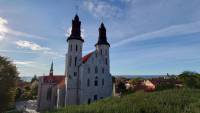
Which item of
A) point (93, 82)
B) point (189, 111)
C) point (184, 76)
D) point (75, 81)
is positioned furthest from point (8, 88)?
point (184, 76)

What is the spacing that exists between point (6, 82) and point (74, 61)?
17897mm

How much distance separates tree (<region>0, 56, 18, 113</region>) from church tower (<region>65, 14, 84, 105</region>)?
14723mm

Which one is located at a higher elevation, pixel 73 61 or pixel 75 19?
pixel 75 19

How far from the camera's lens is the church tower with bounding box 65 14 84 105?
141ft

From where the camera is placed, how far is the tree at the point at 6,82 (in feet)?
91.4

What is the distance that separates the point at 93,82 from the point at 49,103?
1671 centimetres

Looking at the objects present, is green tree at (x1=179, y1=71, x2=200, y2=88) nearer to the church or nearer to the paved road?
the church

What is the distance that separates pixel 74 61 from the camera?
44.2 m

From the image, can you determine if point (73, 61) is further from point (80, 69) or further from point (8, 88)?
point (8, 88)

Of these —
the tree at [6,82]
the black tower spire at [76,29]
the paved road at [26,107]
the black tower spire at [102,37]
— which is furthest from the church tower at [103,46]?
the tree at [6,82]

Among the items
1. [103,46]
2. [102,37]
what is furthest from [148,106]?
[102,37]

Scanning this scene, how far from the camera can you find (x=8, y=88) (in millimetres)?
28344

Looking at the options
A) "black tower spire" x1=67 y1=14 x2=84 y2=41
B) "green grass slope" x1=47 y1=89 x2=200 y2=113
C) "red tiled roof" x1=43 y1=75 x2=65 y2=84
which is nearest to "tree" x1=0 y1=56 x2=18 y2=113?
"green grass slope" x1=47 y1=89 x2=200 y2=113

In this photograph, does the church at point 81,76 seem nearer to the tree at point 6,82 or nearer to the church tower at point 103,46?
the church tower at point 103,46
